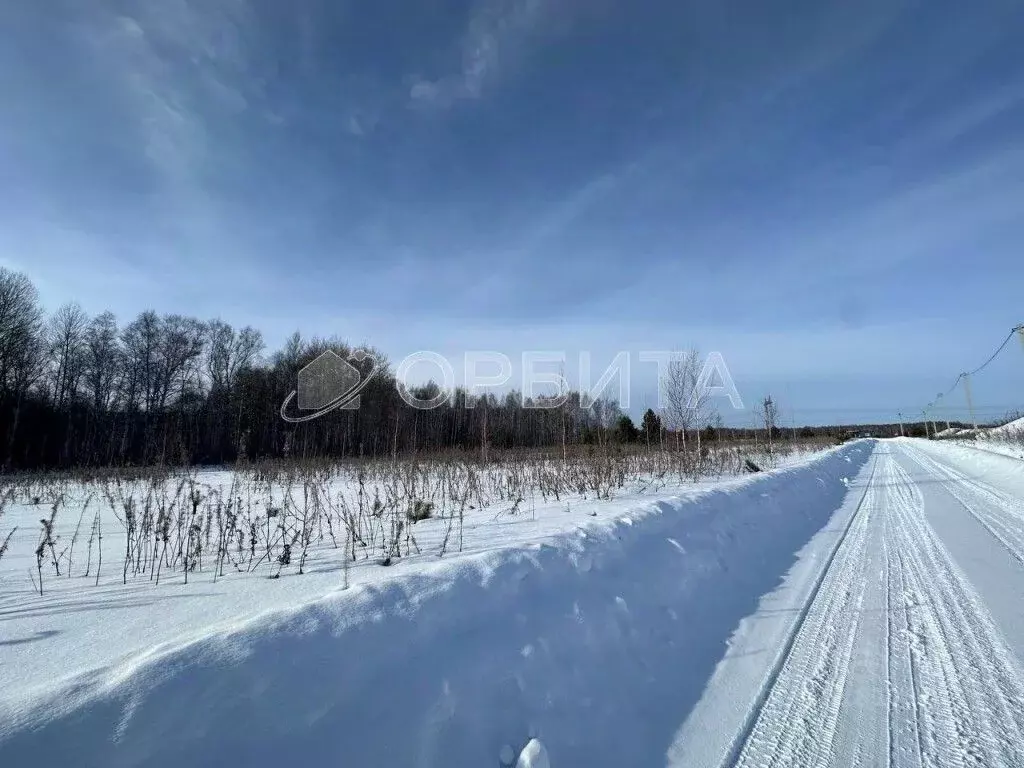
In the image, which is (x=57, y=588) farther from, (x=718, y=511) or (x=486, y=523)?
(x=718, y=511)

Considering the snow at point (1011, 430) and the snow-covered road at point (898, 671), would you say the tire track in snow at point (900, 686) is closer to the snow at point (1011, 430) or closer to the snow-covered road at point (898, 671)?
the snow-covered road at point (898, 671)

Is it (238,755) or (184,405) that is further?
(184,405)

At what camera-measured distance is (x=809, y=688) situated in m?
2.60

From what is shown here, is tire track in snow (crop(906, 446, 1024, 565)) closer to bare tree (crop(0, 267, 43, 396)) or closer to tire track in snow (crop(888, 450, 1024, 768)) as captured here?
tire track in snow (crop(888, 450, 1024, 768))

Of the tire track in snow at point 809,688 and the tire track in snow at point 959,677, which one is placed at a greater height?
the tire track in snow at point 959,677

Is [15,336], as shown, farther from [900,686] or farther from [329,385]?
[900,686]

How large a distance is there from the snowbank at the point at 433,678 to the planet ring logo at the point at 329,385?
34621 millimetres

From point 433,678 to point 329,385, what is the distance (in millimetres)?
37311

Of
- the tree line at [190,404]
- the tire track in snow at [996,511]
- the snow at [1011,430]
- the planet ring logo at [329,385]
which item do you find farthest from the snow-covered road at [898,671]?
the snow at [1011,430]

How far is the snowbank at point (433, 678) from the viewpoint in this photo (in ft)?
5.15

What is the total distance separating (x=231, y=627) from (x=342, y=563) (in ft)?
7.77

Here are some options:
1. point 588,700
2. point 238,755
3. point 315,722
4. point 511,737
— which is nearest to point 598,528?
point 588,700

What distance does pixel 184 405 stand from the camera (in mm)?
36531

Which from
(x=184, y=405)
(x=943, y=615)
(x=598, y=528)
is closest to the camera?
(x=943, y=615)
